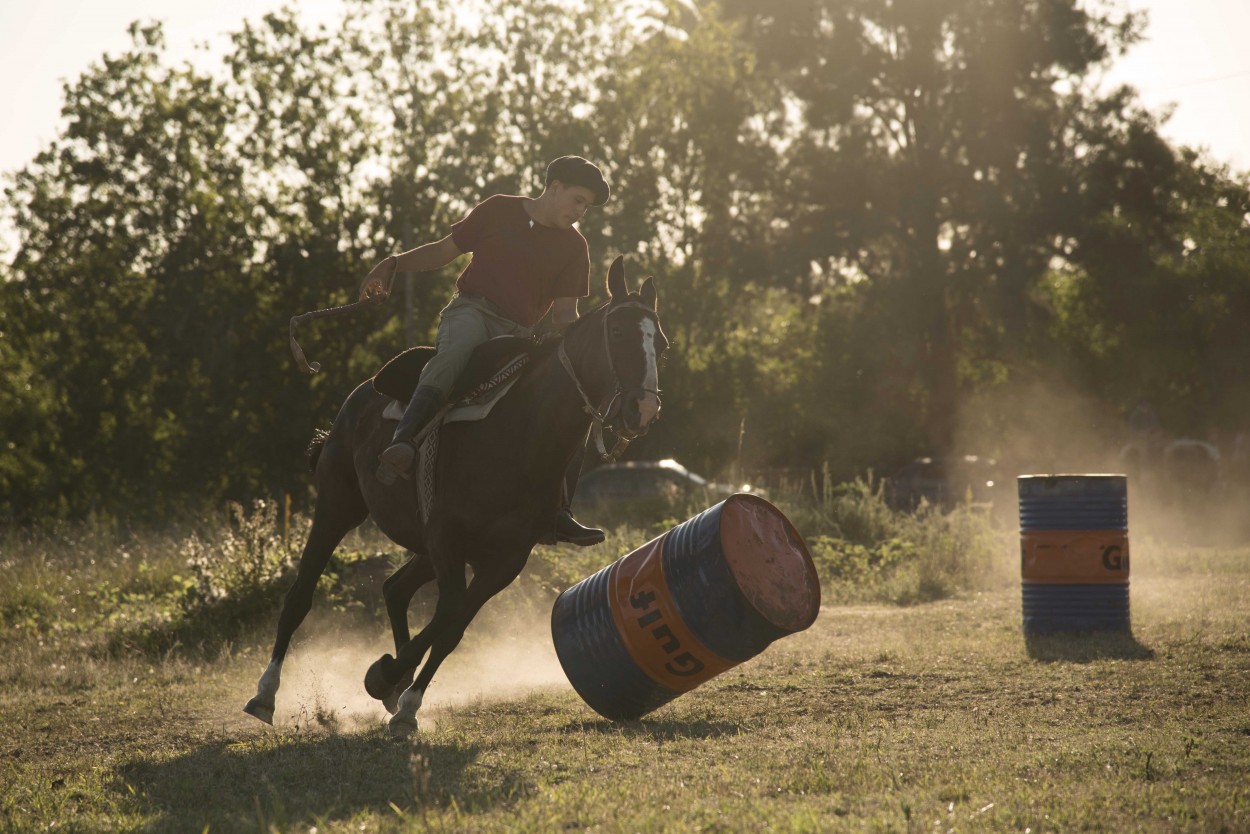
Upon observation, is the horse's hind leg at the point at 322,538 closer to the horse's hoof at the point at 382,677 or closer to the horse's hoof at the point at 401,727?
the horse's hoof at the point at 382,677

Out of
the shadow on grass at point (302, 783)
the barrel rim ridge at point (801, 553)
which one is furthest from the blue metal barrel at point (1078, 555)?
the shadow on grass at point (302, 783)

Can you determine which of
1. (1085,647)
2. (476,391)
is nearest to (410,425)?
(476,391)

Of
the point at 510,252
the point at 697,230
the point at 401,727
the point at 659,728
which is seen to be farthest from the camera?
the point at 697,230

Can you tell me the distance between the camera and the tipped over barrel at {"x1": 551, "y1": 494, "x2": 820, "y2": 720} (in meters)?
6.95

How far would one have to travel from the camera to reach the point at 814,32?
146ft

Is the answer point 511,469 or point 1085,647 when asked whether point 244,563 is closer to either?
point 511,469

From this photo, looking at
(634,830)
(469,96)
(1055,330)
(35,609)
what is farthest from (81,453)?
(634,830)

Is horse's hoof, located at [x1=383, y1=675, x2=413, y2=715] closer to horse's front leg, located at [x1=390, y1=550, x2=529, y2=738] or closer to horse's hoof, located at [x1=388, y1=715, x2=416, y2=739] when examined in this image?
horse's front leg, located at [x1=390, y1=550, x2=529, y2=738]

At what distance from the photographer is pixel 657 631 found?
7.09 metres

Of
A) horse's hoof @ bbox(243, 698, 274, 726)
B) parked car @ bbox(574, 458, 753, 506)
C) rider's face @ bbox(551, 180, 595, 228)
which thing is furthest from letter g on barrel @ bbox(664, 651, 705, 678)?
parked car @ bbox(574, 458, 753, 506)

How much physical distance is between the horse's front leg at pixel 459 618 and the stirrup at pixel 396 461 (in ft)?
2.18

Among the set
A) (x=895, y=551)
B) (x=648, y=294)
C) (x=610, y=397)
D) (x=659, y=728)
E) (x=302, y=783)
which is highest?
(x=648, y=294)

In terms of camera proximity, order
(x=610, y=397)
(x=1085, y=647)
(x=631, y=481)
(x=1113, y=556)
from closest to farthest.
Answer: (x=610, y=397), (x=1085, y=647), (x=1113, y=556), (x=631, y=481)

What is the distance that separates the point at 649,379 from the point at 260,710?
3002 millimetres
